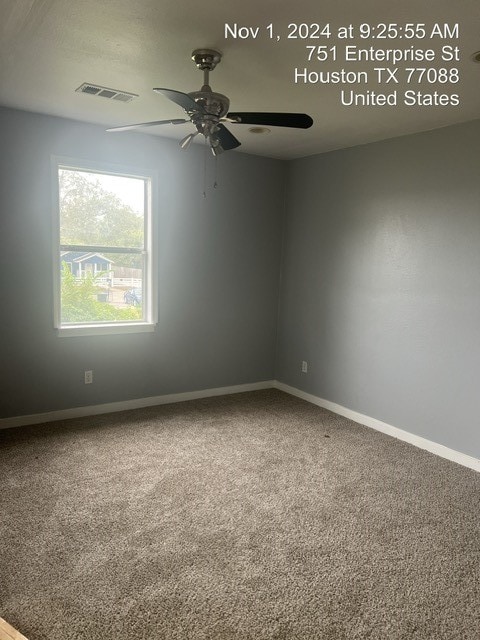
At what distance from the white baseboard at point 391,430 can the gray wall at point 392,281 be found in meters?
0.05

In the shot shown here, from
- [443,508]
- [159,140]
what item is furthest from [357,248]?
[443,508]

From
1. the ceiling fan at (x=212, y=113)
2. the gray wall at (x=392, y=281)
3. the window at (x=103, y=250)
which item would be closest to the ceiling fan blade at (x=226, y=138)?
the ceiling fan at (x=212, y=113)

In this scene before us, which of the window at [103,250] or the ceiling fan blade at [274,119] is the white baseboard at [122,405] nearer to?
the window at [103,250]

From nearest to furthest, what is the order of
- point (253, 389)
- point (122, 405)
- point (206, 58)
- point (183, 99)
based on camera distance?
point (183, 99) < point (206, 58) < point (122, 405) < point (253, 389)

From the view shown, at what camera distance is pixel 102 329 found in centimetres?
421

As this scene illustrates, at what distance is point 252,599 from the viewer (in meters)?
2.04

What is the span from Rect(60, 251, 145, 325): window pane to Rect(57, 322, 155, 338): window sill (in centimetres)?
9

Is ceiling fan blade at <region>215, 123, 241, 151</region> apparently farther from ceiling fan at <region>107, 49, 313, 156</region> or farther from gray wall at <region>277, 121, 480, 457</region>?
gray wall at <region>277, 121, 480, 457</region>

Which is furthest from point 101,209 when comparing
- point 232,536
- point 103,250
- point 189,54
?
point 232,536

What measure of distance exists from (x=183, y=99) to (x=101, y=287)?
2423 millimetres

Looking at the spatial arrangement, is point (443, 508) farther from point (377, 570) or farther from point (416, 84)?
point (416, 84)

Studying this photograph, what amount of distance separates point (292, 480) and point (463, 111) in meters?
2.77

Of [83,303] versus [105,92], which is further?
[83,303]

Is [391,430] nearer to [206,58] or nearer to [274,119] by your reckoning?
[274,119]
